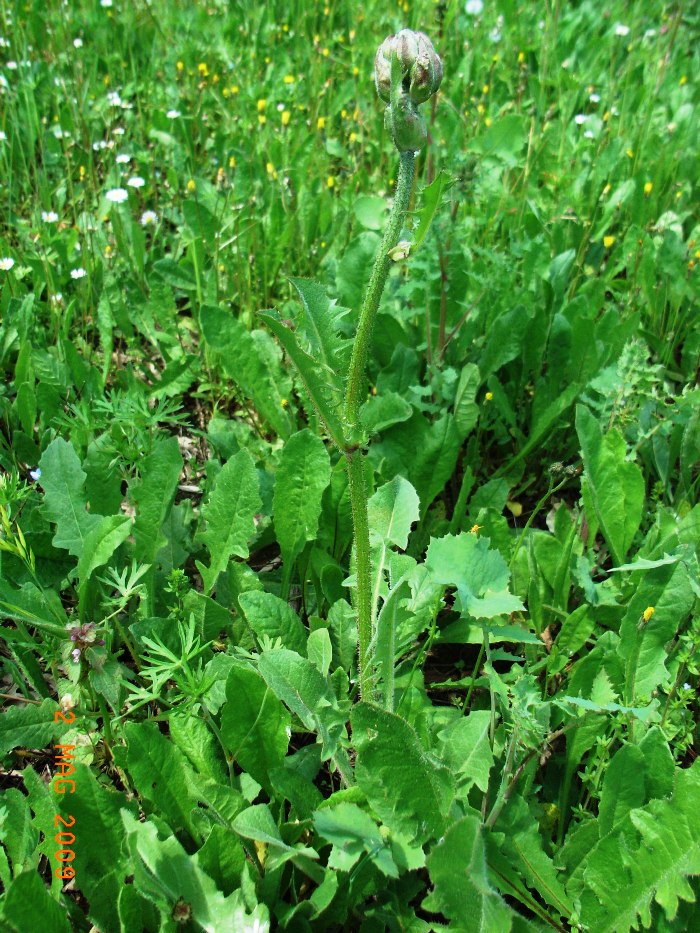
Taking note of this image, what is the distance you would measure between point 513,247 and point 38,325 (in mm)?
1677

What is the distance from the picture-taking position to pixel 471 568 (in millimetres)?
1632

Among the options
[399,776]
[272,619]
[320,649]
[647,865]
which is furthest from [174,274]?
[647,865]

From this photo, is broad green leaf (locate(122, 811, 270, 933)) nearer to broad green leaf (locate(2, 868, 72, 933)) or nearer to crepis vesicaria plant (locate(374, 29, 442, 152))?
broad green leaf (locate(2, 868, 72, 933))

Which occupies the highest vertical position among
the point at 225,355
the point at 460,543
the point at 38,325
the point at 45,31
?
the point at 45,31

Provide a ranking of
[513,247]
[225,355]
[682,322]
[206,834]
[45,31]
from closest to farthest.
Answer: [206,834] → [225,355] → [513,247] → [682,322] → [45,31]

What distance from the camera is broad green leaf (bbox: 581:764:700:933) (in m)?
1.42

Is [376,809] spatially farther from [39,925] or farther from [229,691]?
[39,925]

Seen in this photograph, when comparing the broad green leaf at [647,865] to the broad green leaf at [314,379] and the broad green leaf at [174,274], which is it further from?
the broad green leaf at [174,274]

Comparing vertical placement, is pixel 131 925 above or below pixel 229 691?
below

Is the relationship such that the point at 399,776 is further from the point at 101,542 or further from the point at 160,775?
the point at 101,542

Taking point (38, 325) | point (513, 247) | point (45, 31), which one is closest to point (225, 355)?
point (38, 325)

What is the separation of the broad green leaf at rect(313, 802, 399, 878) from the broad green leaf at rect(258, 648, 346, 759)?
137 millimetres

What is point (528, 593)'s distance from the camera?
83.9 inches

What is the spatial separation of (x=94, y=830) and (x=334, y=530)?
970 mm
